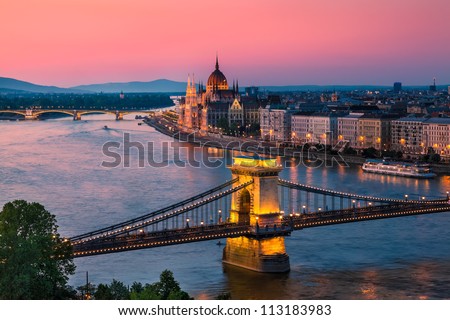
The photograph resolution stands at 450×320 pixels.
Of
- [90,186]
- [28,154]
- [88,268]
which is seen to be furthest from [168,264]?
[28,154]

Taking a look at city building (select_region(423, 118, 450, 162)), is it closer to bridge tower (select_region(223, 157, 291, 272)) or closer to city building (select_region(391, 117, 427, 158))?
city building (select_region(391, 117, 427, 158))

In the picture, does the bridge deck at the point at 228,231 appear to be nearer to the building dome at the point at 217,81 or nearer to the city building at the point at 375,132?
the city building at the point at 375,132

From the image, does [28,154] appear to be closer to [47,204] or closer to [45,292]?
[47,204]

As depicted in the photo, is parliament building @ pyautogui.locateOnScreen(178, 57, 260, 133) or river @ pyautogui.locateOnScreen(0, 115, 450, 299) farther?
parliament building @ pyautogui.locateOnScreen(178, 57, 260, 133)

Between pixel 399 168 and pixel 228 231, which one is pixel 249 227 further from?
pixel 399 168

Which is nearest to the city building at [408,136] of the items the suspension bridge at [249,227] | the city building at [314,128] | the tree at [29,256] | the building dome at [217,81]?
the city building at [314,128]

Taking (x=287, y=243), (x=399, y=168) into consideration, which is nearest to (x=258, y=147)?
(x=399, y=168)

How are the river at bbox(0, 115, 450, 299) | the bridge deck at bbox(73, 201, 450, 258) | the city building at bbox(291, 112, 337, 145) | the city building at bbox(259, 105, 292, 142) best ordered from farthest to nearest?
the city building at bbox(259, 105, 292, 142) < the city building at bbox(291, 112, 337, 145) < the river at bbox(0, 115, 450, 299) < the bridge deck at bbox(73, 201, 450, 258)

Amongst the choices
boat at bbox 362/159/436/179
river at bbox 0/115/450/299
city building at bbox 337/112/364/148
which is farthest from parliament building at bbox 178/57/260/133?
river at bbox 0/115/450/299
